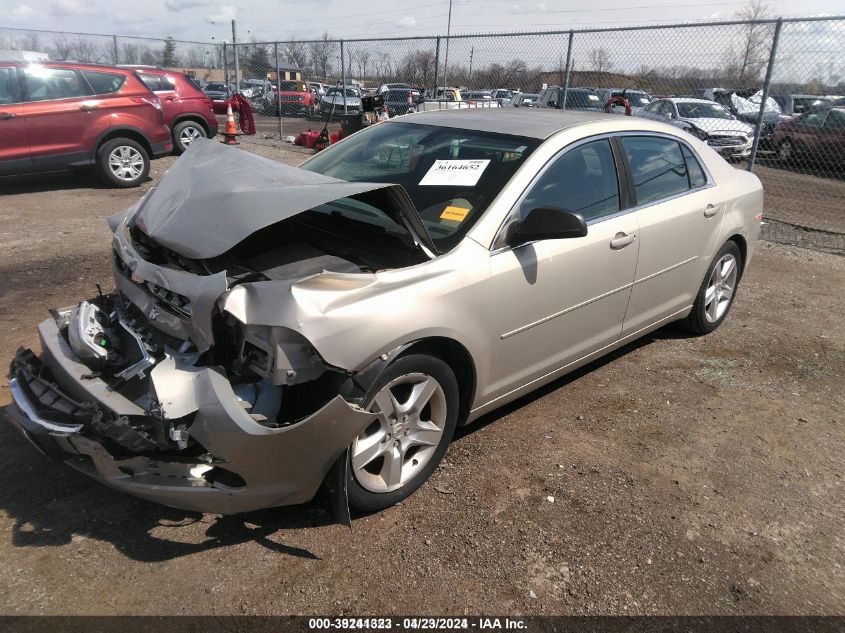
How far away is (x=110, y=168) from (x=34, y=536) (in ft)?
26.8

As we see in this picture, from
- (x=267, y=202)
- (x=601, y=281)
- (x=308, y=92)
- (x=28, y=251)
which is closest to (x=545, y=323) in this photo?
(x=601, y=281)

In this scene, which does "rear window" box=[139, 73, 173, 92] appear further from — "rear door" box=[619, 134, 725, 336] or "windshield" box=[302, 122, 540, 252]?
"rear door" box=[619, 134, 725, 336]

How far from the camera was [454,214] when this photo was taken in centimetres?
318

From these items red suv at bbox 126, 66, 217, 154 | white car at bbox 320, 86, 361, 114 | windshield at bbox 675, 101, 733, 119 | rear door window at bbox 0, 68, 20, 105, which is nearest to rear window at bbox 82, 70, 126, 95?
rear door window at bbox 0, 68, 20, 105

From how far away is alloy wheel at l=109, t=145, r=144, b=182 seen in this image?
9578 mm

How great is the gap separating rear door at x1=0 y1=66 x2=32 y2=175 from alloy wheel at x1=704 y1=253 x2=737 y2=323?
8.75m

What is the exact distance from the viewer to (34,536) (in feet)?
8.59

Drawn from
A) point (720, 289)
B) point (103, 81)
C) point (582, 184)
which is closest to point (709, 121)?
point (720, 289)

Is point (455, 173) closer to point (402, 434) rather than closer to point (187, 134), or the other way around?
point (402, 434)

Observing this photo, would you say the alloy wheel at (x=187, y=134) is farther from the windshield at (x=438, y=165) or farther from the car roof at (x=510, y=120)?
the car roof at (x=510, y=120)

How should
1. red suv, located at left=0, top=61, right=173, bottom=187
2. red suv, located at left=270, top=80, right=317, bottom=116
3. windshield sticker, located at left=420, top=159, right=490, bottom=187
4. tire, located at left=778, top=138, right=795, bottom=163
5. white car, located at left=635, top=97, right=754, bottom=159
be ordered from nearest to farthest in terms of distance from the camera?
windshield sticker, located at left=420, top=159, right=490, bottom=187
red suv, located at left=0, top=61, right=173, bottom=187
white car, located at left=635, top=97, right=754, bottom=159
tire, located at left=778, top=138, right=795, bottom=163
red suv, located at left=270, top=80, right=317, bottom=116

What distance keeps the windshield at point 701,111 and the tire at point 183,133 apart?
11058 millimetres

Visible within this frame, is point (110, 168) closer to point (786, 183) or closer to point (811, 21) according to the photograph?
point (811, 21)

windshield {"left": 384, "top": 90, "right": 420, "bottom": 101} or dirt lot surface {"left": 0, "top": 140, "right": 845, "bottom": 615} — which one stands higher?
windshield {"left": 384, "top": 90, "right": 420, "bottom": 101}
